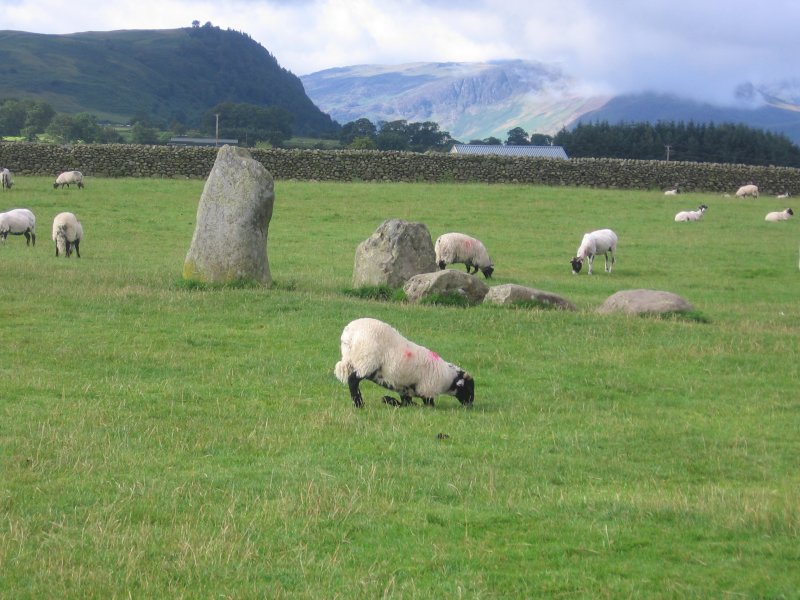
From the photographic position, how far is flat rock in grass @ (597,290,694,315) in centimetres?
2112

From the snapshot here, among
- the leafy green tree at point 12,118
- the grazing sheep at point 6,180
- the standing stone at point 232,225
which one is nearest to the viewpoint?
the standing stone at point 232,225

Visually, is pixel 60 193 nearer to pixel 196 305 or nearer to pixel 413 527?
pixel 196 305

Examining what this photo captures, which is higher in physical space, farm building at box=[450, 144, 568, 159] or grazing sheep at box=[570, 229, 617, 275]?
farm building at box=[450, 144, 568, 159]

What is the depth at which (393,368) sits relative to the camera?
1262cm

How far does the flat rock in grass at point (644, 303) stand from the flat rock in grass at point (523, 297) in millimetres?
842

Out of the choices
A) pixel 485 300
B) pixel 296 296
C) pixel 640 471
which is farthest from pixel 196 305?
pixel 640 471

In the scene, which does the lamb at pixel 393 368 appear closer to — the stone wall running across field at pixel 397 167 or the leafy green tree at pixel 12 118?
the stone wall running across field at pixel 397 167

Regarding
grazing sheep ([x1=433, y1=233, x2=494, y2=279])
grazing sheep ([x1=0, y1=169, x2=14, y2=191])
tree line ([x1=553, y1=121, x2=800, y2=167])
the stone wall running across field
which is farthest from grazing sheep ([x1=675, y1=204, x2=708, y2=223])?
tree line ([x1=553, y1=121, x2=800, y2=167])

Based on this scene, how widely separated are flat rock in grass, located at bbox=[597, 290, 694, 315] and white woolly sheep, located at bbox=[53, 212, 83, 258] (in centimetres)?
1634

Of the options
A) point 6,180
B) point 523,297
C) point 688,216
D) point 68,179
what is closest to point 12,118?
point 68,179

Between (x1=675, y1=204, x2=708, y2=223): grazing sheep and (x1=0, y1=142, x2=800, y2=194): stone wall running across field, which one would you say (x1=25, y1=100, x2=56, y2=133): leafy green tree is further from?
(x1=675, y1=204, x2=708, y2=223): grazing sheep

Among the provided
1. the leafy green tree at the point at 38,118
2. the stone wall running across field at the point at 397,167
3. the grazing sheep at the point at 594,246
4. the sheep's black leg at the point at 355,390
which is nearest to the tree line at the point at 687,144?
the stone wall running across field at the point at 397,167

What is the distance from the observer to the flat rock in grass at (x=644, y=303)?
21116 millimetres

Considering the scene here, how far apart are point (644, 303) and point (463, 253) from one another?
8756 mm
